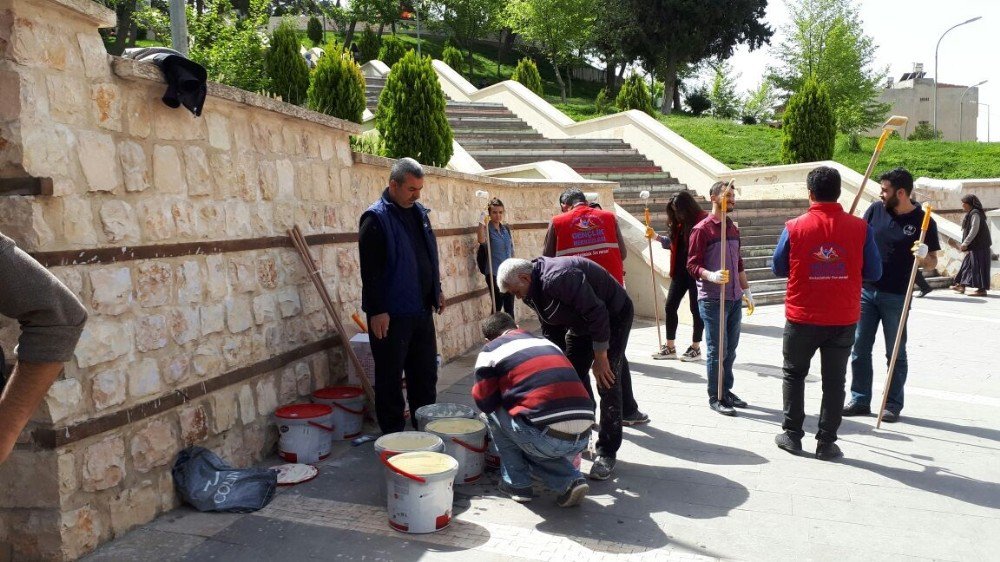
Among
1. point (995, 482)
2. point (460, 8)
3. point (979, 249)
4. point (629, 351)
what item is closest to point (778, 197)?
point (979, 249)

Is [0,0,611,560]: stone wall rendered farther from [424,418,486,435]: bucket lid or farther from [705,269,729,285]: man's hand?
[705,269,729,285]: man's hand

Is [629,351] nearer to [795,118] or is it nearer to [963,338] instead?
[963,338]

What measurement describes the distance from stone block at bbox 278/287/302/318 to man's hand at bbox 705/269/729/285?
3259 millimetres

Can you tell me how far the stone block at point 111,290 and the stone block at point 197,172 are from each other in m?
0.77

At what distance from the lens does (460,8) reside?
43938 millimetres

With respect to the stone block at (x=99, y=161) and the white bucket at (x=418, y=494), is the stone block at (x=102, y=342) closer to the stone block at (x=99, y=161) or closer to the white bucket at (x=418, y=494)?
the stone block at (x=99, y=161)

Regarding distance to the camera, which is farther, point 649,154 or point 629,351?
point 649,154

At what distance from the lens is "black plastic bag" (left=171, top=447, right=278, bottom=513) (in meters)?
4.32

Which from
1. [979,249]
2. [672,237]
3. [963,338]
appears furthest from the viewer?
[979,249]

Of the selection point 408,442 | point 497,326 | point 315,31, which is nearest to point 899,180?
point 497,326

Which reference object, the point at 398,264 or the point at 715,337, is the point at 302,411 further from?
the point at 715,337

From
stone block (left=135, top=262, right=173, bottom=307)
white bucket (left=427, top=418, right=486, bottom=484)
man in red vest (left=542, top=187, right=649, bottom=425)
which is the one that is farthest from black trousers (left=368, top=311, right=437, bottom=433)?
stone block (left=135, top=262, right=173, bottom=307)

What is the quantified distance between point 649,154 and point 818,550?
1568 cm

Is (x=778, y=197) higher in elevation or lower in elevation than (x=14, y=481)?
higher
